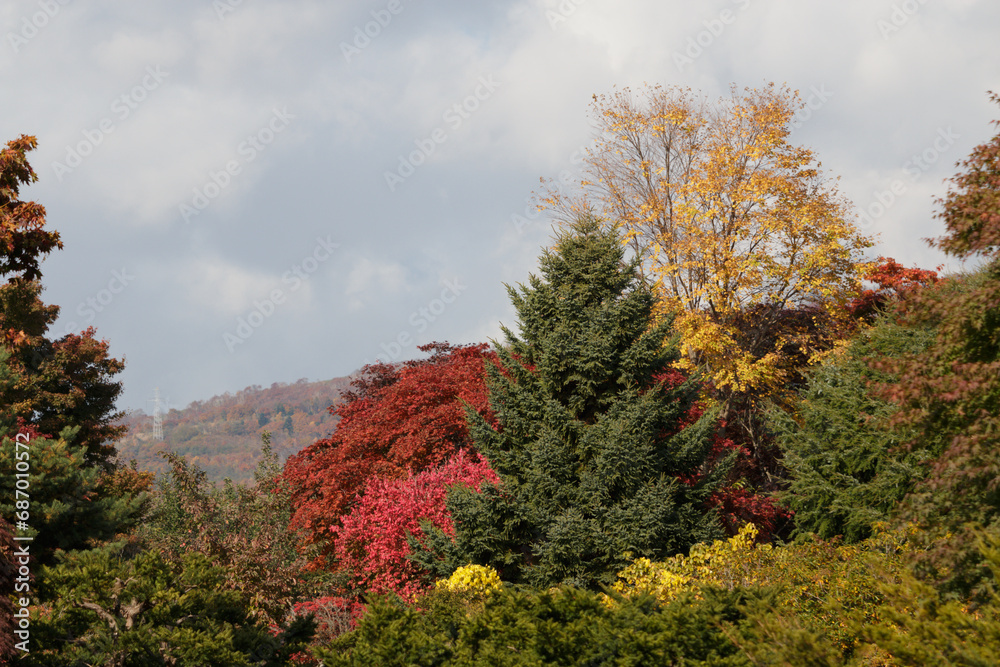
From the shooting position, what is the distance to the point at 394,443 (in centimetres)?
1867

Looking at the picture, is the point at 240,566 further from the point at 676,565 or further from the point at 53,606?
the point at 676,565

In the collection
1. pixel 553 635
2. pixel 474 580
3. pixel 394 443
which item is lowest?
pixel 553 635

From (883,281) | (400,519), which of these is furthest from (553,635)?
(883,281)

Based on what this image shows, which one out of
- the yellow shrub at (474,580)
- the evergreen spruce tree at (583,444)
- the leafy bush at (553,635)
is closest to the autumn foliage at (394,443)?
the evergreen spruce tree at (583,444)

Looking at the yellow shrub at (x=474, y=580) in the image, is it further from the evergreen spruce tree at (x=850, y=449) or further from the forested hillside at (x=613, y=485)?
the evergreen spruce tree at (x=850, y=449)

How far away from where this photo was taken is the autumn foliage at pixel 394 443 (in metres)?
18.1

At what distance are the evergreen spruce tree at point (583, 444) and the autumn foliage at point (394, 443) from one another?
3.85 m

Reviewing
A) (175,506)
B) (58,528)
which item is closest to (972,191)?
(58,528)

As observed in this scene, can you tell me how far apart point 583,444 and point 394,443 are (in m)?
7.45

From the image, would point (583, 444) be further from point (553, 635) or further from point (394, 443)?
point (394, 443)

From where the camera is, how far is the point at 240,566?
12805 millimetres

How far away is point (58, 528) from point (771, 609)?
492 inches

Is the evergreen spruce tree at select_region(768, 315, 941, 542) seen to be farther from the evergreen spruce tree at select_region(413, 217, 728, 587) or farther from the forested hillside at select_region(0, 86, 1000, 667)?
the evergreen spruce tree at select_region(413, 217, 728, 587)

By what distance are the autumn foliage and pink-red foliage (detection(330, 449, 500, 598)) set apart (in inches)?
50.9
